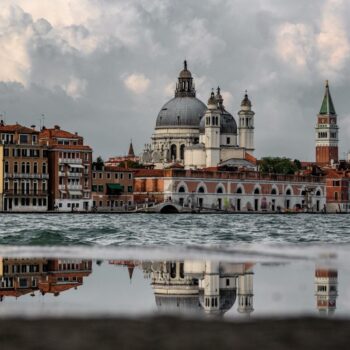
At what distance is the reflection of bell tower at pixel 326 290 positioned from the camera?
45.5ft

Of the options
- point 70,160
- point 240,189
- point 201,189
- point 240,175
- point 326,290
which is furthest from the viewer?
point 240,175

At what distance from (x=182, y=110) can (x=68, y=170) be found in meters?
53.3

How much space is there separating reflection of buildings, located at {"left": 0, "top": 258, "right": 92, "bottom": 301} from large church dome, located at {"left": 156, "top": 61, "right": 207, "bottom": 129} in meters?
151

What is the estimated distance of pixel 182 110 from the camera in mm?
173125

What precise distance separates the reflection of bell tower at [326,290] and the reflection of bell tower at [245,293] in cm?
87

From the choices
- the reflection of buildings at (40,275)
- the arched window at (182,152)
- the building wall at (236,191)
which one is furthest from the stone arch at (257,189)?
the reflection of buildings at (40,275)

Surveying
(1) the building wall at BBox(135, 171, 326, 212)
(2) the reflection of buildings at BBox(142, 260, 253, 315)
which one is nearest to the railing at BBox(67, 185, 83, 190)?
(1) the building wall at BBox(135, 171, 326, 212)

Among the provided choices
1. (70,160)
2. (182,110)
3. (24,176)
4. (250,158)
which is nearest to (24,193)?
(24,176)

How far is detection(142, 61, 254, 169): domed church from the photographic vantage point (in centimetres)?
16050

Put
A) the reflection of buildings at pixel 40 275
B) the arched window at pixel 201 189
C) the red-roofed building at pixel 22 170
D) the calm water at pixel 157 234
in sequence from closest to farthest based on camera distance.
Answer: the reflection of buildings at pixel 40 275 < the calm water at pixel 157 234 < the red-roofed building at pixel 22 170 < the arched window at pixel 201 189

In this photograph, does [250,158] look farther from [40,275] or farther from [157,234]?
[40,275]

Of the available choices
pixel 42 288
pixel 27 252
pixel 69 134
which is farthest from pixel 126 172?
pixel 42 288

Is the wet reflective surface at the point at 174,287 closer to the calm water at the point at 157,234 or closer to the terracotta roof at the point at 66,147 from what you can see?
the calm water at the point at 157,234

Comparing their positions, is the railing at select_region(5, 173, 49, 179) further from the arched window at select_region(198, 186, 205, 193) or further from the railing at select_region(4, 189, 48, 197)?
the arched window at select_region(198, 186, 205, 193)
